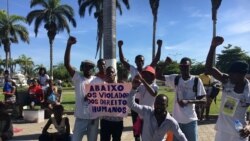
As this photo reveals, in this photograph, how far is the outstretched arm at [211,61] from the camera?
5051 mm

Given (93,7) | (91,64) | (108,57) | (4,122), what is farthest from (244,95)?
(93,7)

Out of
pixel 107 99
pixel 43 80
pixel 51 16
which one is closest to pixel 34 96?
pixel 43 80

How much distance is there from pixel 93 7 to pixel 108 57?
32.3 m

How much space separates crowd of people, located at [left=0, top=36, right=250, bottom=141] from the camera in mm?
4836

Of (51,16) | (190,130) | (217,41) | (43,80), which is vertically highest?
(51,16)

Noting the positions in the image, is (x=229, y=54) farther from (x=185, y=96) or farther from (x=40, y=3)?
(x=185, y=96)

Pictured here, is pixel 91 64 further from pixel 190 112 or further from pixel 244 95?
pixel 244 95

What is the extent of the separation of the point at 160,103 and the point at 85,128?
210 centimetres

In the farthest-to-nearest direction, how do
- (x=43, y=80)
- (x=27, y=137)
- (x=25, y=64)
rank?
(x=25, y=64) → (x=43, y=80) → (x=27, y=137)

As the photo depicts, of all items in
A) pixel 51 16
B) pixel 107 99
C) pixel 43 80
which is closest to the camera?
pixel 107 99

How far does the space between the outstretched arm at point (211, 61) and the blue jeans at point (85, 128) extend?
2.26 m

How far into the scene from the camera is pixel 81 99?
6.53m

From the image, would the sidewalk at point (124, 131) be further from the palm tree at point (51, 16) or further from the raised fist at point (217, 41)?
the palm tree at point (51, 16)

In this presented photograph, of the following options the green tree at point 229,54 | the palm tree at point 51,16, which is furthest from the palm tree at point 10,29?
the green tree at point 229,54
